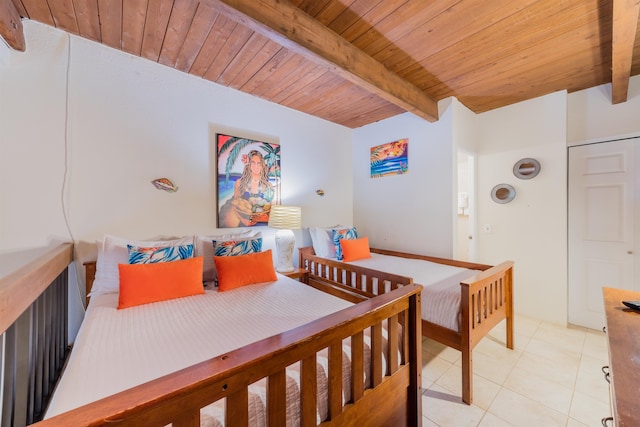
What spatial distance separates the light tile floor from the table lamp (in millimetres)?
1560

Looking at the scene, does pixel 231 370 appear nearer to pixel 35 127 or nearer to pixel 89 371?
pixel 89 371

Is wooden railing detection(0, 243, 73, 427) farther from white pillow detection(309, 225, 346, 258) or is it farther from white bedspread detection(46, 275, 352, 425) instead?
white pillow detection(309, 225, 346, 258)

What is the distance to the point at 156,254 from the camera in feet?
5.96

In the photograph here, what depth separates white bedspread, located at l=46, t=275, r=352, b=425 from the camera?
88 cm

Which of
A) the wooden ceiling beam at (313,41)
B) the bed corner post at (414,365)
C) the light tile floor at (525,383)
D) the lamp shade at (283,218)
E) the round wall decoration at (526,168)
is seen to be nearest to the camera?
the bed corner post at (414,365)

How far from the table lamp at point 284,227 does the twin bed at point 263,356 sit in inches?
26.8

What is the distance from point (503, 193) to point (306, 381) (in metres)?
3.23

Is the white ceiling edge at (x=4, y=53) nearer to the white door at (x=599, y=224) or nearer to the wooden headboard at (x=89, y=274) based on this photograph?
the wooden headboard at (x=89, y=274)

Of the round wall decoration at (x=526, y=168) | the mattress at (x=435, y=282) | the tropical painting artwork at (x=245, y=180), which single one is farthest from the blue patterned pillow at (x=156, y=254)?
the round wall decoration at (x=526, y=168)

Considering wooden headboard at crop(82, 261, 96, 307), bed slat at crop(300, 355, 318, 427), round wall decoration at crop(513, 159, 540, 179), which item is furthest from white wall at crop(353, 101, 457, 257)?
wooden headboard at crop(82, 261, 96, 307)

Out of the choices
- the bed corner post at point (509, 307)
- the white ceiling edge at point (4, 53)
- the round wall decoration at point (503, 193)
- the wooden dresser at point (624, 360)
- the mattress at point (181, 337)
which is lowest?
the bed corner post at point (509, 307)

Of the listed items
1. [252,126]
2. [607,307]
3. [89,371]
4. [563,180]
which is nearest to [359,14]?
[252,126]

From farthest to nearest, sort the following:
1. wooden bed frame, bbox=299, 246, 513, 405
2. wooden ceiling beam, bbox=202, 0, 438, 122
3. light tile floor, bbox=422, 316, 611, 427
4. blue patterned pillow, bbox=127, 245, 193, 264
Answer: blue patterned pillow, bbox=127, 245, 193, 264
wooden bed frame, bbox=299, 246, 513, 405
light tile floor, bbox=422, 316, 611, 427
wooden ceiling beam, bbox=202, 0, 438, 122

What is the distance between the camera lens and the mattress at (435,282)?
1796 millimetres
